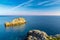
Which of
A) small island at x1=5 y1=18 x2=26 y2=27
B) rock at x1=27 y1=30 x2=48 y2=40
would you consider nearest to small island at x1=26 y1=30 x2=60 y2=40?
rock at x1=27 y1=30 x2=48 y2=40

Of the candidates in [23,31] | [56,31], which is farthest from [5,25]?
[56,31]

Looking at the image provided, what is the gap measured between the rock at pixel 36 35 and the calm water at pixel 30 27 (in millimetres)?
98

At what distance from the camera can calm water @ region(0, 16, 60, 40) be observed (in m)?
2.88

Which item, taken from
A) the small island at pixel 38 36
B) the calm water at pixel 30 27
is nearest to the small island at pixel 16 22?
the calm water at pixel 30 27

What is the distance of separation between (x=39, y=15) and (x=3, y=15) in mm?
794

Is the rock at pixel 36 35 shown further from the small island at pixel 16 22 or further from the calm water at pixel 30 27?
the small island at pixel 16 22

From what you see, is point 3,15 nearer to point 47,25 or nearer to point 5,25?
point 5,25

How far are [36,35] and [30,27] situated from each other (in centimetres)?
22

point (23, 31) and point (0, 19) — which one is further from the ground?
point (0, 19)

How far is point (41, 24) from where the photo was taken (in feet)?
9.75

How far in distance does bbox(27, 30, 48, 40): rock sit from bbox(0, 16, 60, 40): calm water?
0.10m

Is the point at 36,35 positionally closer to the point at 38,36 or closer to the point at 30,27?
the point at 38,36

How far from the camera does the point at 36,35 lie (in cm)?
289

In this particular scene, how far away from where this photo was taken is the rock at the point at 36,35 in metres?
2.86
